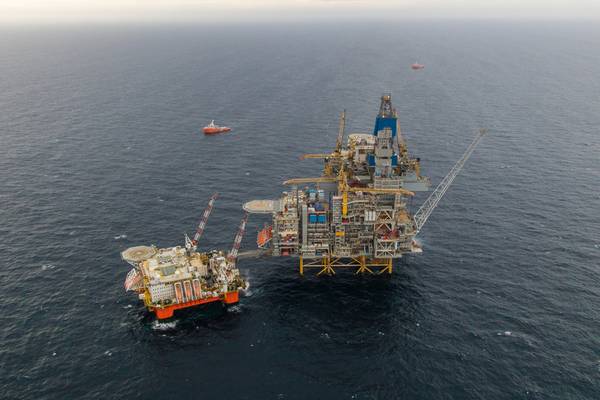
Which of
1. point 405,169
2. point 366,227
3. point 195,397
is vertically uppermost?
point 405,169

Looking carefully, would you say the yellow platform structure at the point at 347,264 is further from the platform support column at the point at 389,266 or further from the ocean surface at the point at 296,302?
the ocean surface at the point at 296,302

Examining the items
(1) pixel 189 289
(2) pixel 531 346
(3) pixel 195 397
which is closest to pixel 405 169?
(2) pixel 531 346

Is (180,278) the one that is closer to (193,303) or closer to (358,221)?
(193,303)

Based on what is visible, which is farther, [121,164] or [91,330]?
[121,164]

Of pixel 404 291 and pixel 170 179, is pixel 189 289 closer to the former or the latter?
pixel 404 291

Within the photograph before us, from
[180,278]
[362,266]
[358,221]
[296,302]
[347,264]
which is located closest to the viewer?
[180,278]

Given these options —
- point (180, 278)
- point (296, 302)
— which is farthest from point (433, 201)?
point (180, 278)

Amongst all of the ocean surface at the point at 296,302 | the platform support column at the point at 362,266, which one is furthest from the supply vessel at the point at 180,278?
the platform support column at the point at 362,266

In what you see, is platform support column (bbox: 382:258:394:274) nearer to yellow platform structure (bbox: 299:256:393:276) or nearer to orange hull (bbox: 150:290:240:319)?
yellow platform structure (bbox: 299:256:393:276)
